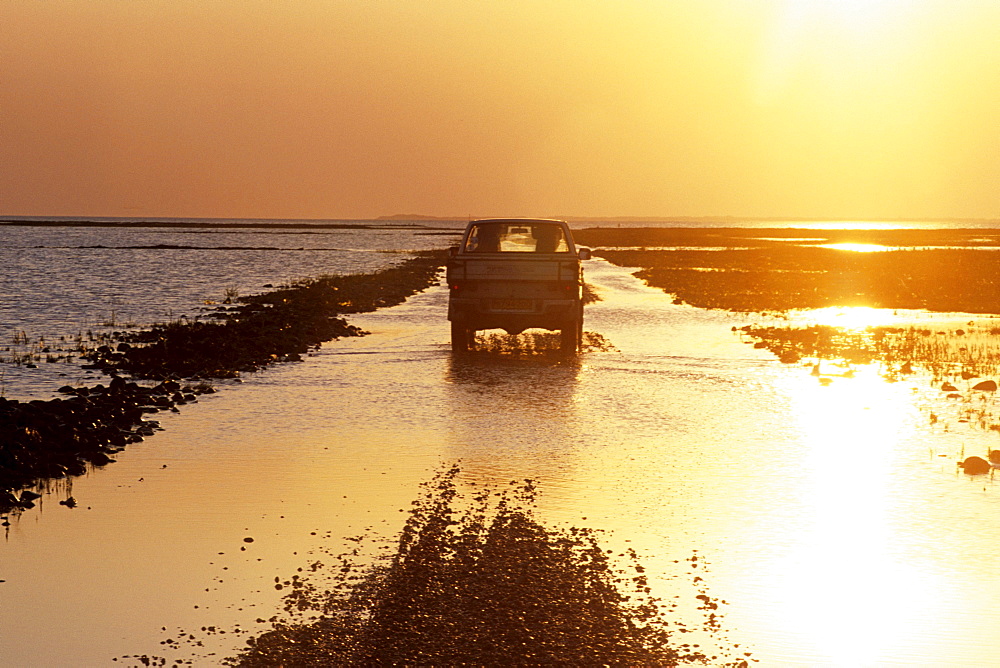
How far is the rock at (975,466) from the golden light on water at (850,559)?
755mm

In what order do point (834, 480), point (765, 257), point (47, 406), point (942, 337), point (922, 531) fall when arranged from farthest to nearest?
point (765, 257) < point (942, 337) < point (47, 406) < point (834, 480) < point (922, 531)

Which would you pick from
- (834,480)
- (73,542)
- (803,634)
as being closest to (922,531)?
(834,480)

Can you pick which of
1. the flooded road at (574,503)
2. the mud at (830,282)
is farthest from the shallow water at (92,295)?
the mud at (830,282)

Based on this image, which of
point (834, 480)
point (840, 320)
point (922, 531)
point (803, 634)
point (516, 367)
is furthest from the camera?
point (840, 320)

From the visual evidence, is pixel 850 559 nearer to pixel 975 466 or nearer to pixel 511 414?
pixel 975 466

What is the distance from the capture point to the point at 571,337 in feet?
68.9

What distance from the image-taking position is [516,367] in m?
19.5

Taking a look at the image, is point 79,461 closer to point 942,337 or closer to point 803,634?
point 803,634

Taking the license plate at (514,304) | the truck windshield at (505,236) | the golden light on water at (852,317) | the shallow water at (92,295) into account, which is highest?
the truck windshield at (505,236)

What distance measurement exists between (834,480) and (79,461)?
26.1 ft

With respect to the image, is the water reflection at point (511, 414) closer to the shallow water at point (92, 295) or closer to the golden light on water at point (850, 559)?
the golden light on water at point (850, 559)

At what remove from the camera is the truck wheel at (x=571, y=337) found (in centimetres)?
2072

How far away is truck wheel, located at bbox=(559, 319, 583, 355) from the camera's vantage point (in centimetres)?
2072

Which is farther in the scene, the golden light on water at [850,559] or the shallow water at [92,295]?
the shallow water at [92,295]
